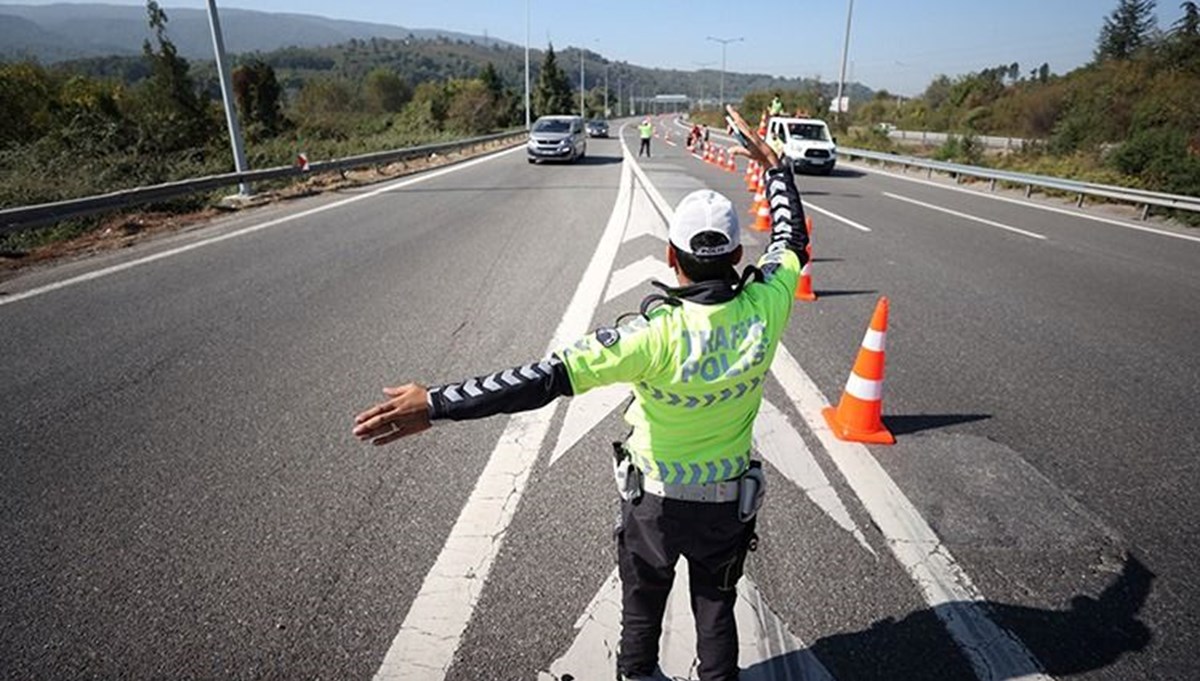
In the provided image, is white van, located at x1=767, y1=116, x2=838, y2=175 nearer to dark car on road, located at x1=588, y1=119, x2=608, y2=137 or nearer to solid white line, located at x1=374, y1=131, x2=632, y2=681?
solid white line, located at x1=374, y1=131, x2=632, y2=681

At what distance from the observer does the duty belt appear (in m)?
2.01

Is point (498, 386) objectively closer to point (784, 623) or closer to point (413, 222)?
point (784, 623)

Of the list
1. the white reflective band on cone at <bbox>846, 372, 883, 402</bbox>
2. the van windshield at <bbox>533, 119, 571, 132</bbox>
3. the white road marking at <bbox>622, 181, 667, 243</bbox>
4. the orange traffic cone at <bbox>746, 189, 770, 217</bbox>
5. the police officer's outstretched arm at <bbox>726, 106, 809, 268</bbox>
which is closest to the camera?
the police officer's outstretched arm at <bbox>726, 106, 809, 268</bbox>

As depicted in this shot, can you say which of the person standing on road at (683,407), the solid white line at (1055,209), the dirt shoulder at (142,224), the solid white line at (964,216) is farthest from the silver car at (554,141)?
the person standing on road at (683,407)

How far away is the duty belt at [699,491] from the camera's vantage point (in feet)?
6.61

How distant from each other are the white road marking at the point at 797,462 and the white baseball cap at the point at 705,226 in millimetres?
1949

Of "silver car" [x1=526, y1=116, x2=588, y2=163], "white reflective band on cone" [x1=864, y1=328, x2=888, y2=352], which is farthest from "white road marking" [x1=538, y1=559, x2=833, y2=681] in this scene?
"silver car" [x1=526, y1=116, x2=588, y2=163]

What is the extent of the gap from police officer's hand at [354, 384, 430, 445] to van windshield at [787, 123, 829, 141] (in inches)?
951

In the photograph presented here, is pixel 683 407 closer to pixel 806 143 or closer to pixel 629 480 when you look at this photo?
pixel 629 480

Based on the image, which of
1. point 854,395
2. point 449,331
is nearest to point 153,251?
point 449,331

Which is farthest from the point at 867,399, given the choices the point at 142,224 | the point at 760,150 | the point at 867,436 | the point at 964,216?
the point at 142,224

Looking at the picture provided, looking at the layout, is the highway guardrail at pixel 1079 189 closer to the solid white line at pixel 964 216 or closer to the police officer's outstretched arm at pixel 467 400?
the solid white line at pixel 964 216

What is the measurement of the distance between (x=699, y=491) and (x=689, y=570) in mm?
314

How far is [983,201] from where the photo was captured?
1688 cm
